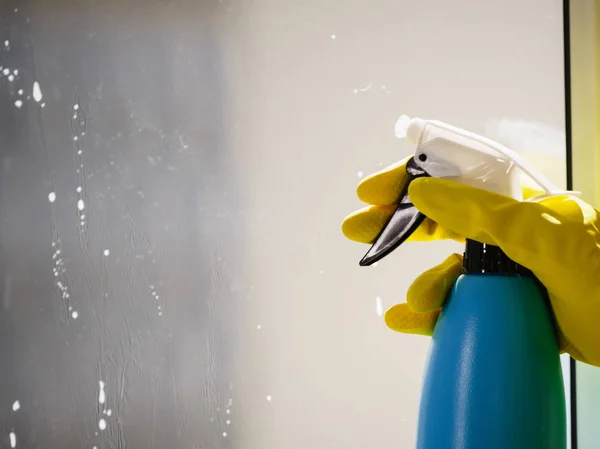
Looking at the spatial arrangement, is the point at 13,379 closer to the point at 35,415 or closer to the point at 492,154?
the point at 35,415

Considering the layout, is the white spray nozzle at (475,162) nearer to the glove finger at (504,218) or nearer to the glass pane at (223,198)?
the glove finger at (504,218)

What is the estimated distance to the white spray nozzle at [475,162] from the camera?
524 millimetres

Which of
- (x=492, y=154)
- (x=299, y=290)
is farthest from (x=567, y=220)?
(x=299, y=290)

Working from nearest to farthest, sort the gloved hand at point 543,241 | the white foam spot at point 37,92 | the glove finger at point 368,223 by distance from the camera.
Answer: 1. the gloved hand at point 543,241
2. the glove finger at point 368,223
3. the white foam spot at point 37,92

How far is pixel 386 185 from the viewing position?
57 cm

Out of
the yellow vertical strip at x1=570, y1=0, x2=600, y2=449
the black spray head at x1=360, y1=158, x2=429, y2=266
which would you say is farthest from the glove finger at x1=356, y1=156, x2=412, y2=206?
the yellow vertical strip at x1=570, y1=0, x2=600, y2=449

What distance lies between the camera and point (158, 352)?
72 cm

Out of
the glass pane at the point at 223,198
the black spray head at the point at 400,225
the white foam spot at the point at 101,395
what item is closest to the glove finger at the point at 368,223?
the black spray head at the point at 400,225

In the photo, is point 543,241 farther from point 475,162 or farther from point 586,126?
point 586,126

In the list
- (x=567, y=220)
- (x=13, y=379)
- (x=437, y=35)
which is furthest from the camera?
(x=437, y=35)

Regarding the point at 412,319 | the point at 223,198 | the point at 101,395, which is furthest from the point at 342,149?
the point at 101,395

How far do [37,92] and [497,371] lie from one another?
0.52 metres

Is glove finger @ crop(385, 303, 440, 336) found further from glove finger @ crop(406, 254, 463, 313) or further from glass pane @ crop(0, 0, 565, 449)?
glass pane @ crop(0, 0, 565, 449)

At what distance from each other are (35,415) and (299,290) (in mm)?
Answer: 304
